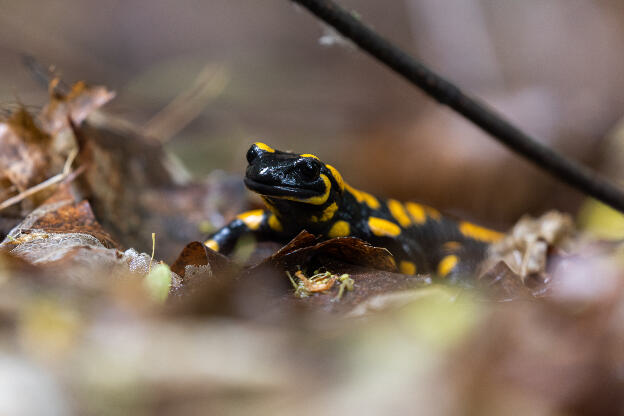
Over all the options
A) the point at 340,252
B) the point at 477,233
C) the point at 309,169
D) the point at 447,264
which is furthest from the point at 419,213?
the point at 340,252

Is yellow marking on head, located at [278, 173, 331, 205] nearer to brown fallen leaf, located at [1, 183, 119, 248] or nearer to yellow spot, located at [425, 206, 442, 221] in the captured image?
brown fallen leaf, located at [1, 183, 119, 248]

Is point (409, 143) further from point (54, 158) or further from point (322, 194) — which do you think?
point (54, 158)

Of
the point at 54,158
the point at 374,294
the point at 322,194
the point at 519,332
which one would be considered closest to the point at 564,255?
the point at 322,194

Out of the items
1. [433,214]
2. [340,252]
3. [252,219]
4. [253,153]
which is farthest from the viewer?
[433,214]

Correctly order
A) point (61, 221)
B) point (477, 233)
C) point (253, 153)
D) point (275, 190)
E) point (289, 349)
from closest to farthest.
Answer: point (289, 349) < point (61, 221) < point (275, 190) < point (253, 153) < point (477, 233)

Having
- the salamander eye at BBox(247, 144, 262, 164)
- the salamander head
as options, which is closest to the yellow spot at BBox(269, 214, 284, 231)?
the salamander head

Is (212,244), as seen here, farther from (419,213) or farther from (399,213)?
(419,213)
